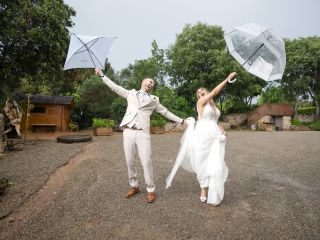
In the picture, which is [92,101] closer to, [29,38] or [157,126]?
[157,126]

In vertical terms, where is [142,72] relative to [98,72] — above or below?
above

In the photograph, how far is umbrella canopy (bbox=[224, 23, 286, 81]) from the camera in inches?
231

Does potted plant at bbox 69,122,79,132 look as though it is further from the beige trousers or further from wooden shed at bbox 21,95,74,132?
the beige trousers

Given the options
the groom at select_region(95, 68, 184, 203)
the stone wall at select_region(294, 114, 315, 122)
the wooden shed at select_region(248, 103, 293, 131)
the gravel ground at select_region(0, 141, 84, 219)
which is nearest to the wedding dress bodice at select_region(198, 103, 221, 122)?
the groom at select_region(95, 68, 184, 203)

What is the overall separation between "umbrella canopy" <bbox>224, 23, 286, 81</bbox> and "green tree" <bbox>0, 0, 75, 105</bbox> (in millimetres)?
11319

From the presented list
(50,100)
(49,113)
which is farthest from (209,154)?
(49,113)

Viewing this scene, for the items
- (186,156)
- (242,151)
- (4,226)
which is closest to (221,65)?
(242,151)

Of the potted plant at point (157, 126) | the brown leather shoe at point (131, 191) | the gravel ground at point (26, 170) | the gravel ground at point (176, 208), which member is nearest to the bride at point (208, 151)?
the gravel ground at point (176, 208)

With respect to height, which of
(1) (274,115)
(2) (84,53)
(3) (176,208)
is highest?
(2) (84,53)

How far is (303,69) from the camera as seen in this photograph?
34156 mm

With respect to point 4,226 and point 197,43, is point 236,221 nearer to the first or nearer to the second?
point 4,226

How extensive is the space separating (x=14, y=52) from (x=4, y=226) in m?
12.7

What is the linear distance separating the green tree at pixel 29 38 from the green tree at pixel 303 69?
26423 mm

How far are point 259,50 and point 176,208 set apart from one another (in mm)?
3446
